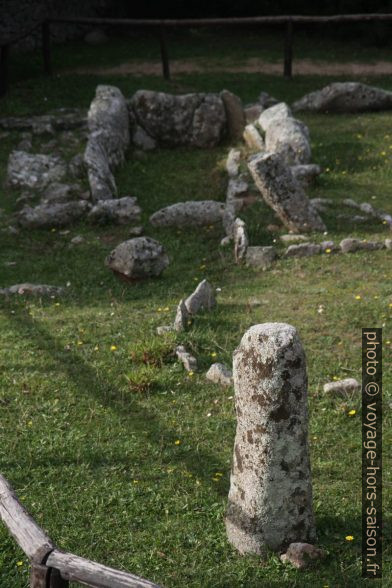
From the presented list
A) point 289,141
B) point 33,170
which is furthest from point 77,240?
point 289,141

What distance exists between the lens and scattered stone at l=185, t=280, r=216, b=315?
1074cm

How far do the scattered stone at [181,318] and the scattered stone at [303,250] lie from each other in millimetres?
2298

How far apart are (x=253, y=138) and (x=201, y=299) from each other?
21.2 ft

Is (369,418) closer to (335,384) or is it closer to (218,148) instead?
(335,384)

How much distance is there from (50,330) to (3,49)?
10936 mm

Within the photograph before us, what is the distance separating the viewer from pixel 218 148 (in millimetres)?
17562

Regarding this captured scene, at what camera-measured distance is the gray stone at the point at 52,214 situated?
559 inches

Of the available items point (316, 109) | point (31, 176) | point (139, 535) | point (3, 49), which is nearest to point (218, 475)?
point (139, 535)

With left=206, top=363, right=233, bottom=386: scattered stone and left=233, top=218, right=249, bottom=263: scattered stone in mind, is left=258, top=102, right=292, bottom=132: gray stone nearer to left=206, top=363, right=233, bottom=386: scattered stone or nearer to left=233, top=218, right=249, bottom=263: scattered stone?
left=233, top=218, right=249, bottom=263: scattered stone

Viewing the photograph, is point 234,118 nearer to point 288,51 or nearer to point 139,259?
point 288,51

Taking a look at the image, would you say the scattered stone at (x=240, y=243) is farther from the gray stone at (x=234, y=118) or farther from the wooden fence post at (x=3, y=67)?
the wooden fence post at (x=3, y=67)

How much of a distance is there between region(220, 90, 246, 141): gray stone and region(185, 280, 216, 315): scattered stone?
7275 mm

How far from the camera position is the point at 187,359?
31.1ft

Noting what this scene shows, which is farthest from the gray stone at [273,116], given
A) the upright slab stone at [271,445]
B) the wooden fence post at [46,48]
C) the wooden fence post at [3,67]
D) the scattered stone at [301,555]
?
the scattered stone at [301,555]
